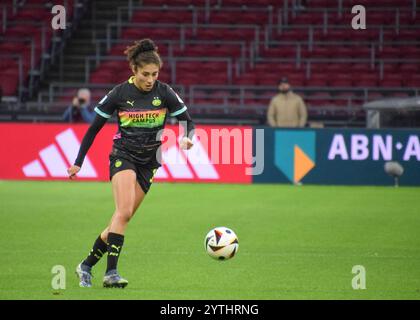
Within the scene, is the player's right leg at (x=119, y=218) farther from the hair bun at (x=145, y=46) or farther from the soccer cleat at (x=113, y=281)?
the hair bun at (x=145, y=46)

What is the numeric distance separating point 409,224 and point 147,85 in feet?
22.6

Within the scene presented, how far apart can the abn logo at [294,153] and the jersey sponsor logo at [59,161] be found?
3.98 m

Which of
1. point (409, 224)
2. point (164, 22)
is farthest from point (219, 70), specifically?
point (409, 224)

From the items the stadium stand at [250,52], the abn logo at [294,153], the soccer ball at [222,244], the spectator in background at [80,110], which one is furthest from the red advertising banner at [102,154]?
the soccer ball at [222,244]

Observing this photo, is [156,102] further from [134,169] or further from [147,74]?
[134,169]

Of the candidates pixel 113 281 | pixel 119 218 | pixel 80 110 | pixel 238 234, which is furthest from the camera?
pixel 80 110

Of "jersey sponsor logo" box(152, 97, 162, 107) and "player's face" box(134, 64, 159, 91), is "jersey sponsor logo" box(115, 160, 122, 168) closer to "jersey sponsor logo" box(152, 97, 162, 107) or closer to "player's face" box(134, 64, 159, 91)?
"jersey sponsor logo" box(152, 97, 162, 107)

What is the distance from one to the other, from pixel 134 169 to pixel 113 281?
103 centimetres

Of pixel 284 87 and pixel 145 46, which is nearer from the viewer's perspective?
pixel 145 46

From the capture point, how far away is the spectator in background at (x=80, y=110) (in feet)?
74.8

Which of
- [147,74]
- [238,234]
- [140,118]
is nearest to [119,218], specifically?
[140,118]

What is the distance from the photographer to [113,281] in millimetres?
9320

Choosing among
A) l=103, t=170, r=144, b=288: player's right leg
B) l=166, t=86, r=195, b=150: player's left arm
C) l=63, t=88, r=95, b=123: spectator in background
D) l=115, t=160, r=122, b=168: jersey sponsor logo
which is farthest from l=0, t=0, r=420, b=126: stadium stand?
l=103, t=170, r=144, b=288: player's right leg
